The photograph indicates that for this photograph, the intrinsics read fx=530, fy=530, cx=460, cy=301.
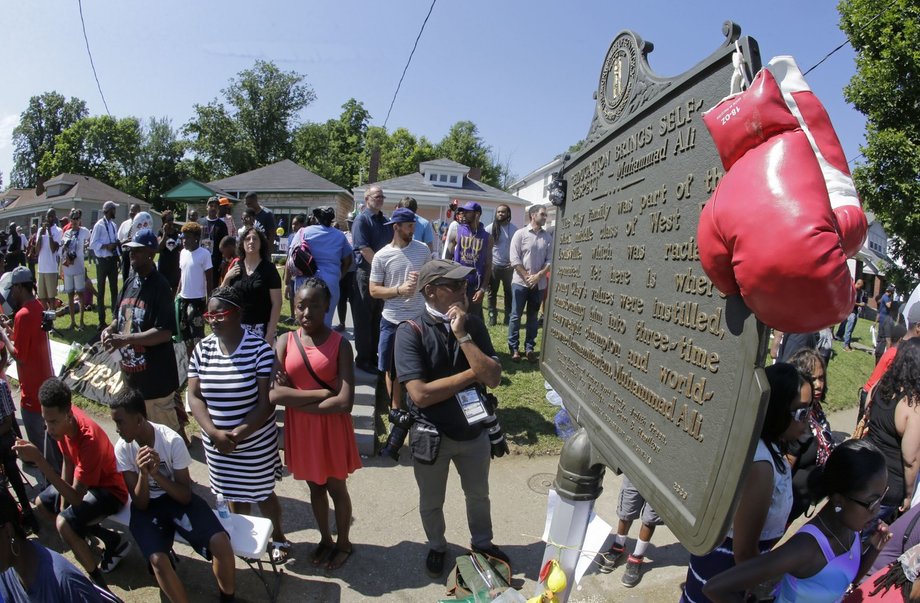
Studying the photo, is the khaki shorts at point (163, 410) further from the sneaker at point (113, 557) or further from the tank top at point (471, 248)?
the tank top at point (471, 248)

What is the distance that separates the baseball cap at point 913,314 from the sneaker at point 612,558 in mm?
3220

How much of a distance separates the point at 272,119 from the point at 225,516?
54.0 meters

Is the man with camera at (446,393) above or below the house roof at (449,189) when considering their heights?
below

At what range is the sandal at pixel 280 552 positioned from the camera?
3.72 metres

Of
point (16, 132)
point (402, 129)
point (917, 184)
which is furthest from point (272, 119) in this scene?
point (917, 184)

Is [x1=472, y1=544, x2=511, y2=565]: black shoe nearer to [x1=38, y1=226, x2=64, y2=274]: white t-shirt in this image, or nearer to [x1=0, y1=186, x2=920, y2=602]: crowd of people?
[x1=0, y1=186, x2=920, y2=602]: crowd of people

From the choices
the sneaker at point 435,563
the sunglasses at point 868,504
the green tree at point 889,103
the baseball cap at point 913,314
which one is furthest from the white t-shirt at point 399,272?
the green tree at point 889,103

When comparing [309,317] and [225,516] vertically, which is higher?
[309,317]

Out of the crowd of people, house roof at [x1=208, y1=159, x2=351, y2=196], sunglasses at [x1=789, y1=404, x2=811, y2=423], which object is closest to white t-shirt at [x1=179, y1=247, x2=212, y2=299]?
the crowd of people

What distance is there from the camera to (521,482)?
509 centimetres

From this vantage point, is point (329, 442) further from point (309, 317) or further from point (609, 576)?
point (609, 576)

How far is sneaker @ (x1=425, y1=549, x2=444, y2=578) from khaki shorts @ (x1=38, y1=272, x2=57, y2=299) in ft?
31.5

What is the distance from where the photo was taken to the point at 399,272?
5293mm

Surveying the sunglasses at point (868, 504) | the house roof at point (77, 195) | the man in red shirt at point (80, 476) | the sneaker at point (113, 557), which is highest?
the house roof at point (77, 195)
